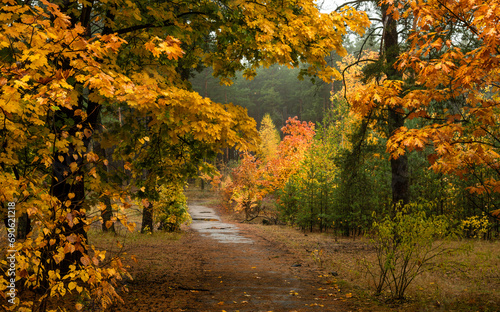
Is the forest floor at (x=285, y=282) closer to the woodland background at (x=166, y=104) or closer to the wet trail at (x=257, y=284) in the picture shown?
the wet trail at (x=257, y=284)

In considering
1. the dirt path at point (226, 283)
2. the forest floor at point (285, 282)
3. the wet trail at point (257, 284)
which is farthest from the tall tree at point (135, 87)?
the wet trail at point (257, 284)

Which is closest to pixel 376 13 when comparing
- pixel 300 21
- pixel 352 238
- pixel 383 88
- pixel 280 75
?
pixel 300 21

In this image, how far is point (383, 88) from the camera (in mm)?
4477

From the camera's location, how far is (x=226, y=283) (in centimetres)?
626

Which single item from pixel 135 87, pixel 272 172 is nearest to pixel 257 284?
pixel 135 87

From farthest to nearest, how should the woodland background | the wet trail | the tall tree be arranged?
the wet trail < the tall tree < the woodland background

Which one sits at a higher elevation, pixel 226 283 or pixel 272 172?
pixel 272 172

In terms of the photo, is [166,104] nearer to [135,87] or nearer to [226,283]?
[135,87]

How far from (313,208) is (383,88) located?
34.3 feet

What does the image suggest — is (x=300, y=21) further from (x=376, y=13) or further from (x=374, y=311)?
(x=376, y=13)

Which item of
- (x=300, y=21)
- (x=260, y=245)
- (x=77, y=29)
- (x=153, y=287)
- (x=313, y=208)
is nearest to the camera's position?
(x=77, y=29)

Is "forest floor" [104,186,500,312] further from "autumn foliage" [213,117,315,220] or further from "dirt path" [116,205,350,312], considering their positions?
"autumn foliage" [213,117,315,220]

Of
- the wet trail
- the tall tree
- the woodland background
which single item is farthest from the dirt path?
the tall tree

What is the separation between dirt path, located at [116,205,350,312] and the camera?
16.2ft
